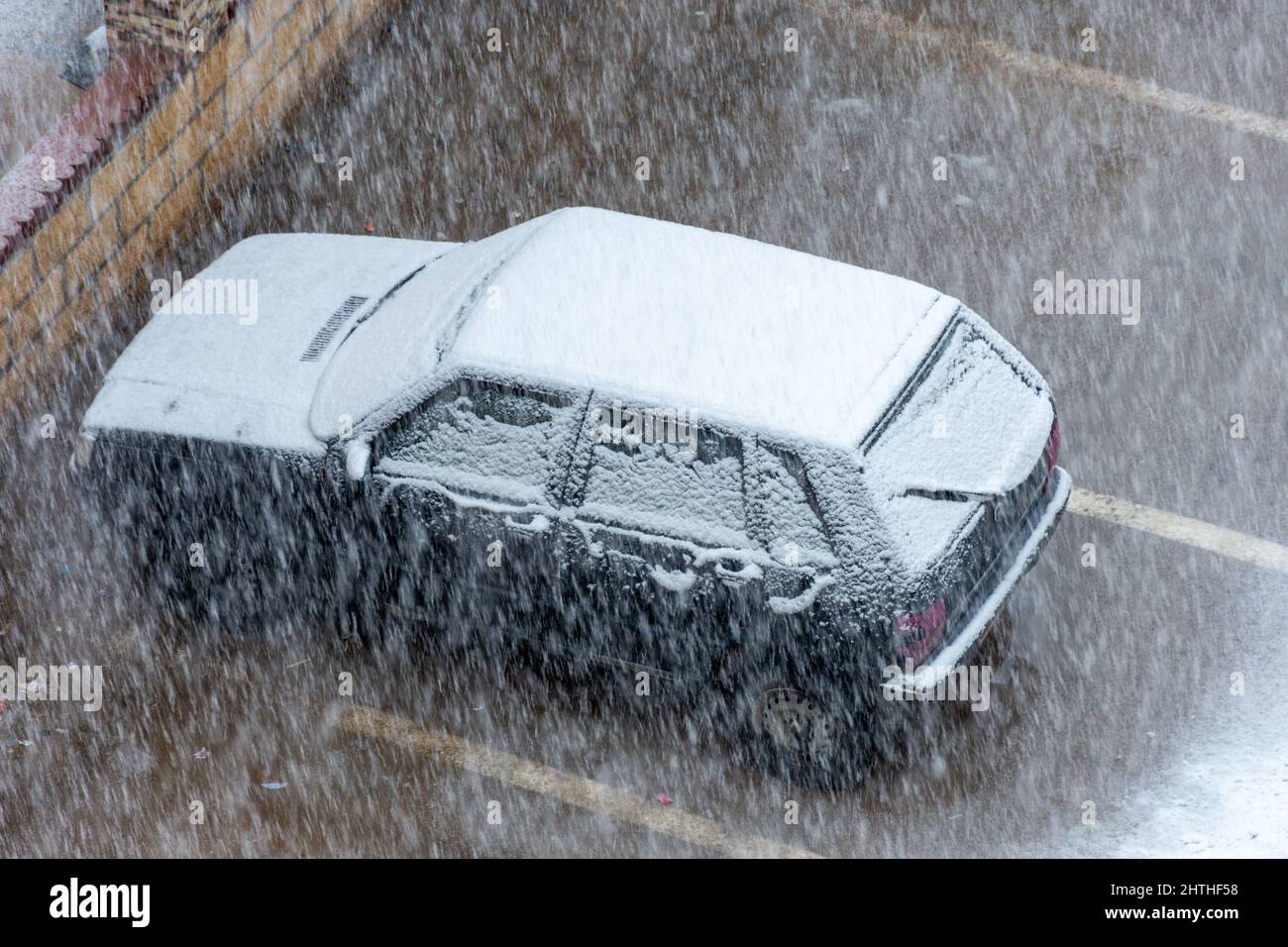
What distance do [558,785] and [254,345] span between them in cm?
258

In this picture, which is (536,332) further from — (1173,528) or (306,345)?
(1173,528)

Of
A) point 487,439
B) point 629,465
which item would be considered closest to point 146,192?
point 487,439

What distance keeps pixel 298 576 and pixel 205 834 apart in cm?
124

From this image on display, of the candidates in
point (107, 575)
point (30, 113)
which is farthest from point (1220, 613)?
point (30, 113)

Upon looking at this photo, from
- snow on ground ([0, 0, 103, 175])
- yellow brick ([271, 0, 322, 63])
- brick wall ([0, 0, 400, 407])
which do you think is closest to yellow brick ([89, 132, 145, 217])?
brick wall ([0, 0, 400, 407])

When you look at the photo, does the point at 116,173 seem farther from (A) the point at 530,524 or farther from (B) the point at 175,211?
(A) the point at 530,524

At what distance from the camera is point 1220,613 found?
26.1ft

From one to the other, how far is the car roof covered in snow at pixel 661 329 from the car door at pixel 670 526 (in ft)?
0.66

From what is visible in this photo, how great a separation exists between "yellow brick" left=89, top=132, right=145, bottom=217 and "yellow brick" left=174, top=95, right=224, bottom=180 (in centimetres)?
40

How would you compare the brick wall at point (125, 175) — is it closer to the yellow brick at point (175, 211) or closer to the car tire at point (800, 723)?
the yellow brick at point (175, 211)

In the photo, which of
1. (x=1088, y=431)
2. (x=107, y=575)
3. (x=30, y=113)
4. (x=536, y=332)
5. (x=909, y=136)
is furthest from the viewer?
(x=909, y=136)

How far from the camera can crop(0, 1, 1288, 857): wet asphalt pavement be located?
23.5ft

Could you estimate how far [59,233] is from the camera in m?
8.84

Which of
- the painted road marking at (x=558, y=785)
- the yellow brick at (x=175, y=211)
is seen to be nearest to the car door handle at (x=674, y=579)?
the painted road marking at (x=558, y=785)
